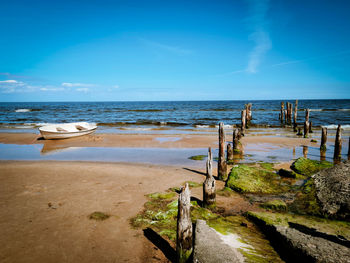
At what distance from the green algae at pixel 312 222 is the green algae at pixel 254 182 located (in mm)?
2164

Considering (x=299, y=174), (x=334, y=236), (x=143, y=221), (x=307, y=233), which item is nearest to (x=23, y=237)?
(x=143, y=221)

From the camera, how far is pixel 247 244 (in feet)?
14.6

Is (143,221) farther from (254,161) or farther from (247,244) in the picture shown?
(254,161)

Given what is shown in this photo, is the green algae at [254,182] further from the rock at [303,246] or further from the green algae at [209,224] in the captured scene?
the rock at [303,246]

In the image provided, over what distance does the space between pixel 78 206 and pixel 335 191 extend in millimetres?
7859

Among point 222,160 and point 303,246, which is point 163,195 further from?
point 303,246

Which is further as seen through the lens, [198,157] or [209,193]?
[198,157]

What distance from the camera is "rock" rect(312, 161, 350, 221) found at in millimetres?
5609

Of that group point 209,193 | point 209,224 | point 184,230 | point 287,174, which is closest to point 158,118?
point 287,174

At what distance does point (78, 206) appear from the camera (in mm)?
6492

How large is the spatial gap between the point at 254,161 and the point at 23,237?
11.4 metres

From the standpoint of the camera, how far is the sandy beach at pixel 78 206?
4.59m

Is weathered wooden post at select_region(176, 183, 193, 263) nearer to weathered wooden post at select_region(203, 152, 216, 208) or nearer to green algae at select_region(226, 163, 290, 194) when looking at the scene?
weathered wooden post at select_region(203, 152, 216, 208)

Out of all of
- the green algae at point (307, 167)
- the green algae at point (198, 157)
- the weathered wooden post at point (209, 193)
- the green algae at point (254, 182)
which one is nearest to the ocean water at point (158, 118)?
the green algae at point (198, 157)
